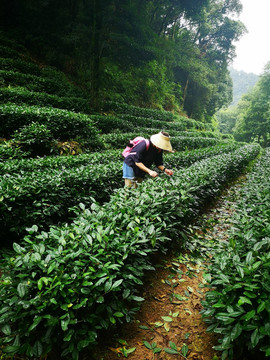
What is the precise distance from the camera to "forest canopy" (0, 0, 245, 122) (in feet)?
52.2

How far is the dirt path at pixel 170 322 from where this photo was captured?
1.92 metres

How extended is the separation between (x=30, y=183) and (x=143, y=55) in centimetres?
2392

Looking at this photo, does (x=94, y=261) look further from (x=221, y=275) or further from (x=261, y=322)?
(x=261, y=322)

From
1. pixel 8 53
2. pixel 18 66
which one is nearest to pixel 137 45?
pixel 8 53

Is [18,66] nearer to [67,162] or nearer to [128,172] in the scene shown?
[67,162]

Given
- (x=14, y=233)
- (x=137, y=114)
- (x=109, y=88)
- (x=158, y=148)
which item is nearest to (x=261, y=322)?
(x=158, y=148)

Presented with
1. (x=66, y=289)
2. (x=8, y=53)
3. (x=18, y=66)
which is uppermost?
(x=8, y=53)

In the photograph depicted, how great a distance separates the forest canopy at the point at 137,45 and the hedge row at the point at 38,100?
44.3 inches

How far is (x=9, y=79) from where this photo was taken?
36.8ft

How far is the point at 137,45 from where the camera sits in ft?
71.2

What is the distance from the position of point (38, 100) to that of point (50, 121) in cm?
348

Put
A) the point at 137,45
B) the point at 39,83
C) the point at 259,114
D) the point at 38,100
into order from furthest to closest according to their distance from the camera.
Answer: the point at 259,114 < the point at 137,45 < the point at 39,83 < the point at 38,100

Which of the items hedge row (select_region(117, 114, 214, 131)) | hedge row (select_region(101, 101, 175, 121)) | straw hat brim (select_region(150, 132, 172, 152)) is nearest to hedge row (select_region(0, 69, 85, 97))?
hedge row (select_region(101, 101, 175, 121))

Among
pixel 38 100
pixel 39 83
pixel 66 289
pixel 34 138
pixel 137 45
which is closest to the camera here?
pixel 66 289
